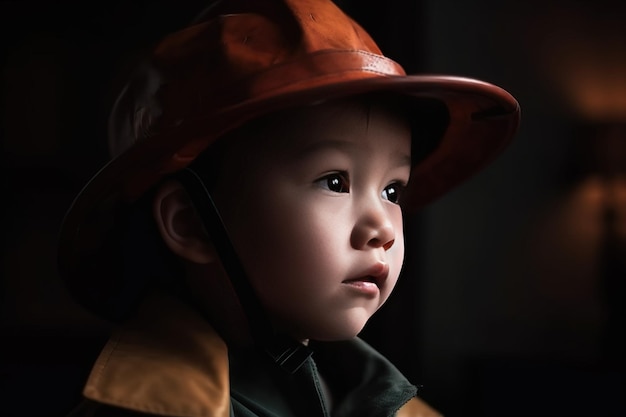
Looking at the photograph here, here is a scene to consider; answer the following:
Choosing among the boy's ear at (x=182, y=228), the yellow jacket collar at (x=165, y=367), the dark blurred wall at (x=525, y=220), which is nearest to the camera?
the yellow jacket collar at (x=165, y=367)

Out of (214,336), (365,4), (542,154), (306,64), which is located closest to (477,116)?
(306,64)

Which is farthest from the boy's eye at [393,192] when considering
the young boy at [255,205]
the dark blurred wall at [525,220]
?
the dark blurred wall at [525,220]

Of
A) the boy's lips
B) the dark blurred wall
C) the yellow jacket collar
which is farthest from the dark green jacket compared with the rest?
the dark blurred wall

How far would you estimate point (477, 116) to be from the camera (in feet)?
2.95

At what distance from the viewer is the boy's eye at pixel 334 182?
0.77 meters

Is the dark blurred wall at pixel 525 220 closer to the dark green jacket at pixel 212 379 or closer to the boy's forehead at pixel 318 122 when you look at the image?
the dark green jacket at pixel 212 379

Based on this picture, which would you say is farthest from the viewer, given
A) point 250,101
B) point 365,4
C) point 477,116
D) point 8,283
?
point 8,283

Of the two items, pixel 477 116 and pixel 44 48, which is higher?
pixel 477 116

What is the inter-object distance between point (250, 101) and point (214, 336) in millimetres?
255

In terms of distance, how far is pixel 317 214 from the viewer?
757 mm

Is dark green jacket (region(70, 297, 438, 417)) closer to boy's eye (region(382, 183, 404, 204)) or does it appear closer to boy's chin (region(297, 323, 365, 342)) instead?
boy's chin (region(297, 323, 365, 342))

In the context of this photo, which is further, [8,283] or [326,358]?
[8,283]

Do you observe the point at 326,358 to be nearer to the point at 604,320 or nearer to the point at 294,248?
the point at 294,248

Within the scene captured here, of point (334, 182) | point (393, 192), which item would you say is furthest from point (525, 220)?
point (334, 182)
